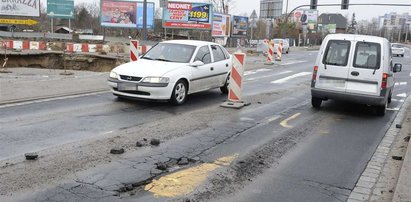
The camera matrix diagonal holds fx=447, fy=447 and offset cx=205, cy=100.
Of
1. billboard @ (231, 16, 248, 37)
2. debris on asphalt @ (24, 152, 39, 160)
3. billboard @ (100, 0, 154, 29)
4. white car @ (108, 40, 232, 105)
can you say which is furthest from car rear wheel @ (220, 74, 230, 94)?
billboard @ (231, 16, 248, 37)

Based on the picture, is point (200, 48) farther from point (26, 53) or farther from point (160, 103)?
point (26, 53)

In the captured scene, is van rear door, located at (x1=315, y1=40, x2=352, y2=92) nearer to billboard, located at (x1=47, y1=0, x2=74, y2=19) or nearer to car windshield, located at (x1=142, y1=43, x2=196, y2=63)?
car windshield, located at (x1=142, y1=43, x2=196, y2=63)

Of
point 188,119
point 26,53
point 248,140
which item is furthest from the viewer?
point 26,53

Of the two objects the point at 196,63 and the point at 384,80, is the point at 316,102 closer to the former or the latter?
the point at 384,80

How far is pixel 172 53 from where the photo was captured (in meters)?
11.8

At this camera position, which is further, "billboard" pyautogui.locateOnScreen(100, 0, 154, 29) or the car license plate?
"billboard" pyautogui.locateOnScreen(100, 0, 154, 29)

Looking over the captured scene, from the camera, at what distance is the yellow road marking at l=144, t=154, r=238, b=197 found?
504 cm

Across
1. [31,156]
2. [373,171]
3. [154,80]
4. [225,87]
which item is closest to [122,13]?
[225,87]

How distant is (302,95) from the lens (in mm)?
14141

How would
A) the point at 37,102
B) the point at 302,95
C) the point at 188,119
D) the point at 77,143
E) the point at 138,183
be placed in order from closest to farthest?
the point at 138,183 < the point at 77,143 < the point at 188,119 < the point at 37,102 < the point at 302,95

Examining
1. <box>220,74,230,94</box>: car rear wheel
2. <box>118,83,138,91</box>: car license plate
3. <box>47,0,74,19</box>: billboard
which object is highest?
<box>47,0,74,19</box>: billboard

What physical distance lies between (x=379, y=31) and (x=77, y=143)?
6972 inches

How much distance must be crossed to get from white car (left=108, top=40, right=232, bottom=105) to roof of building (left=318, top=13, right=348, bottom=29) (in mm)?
143262

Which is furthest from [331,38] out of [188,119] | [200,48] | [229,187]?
[229,187]
